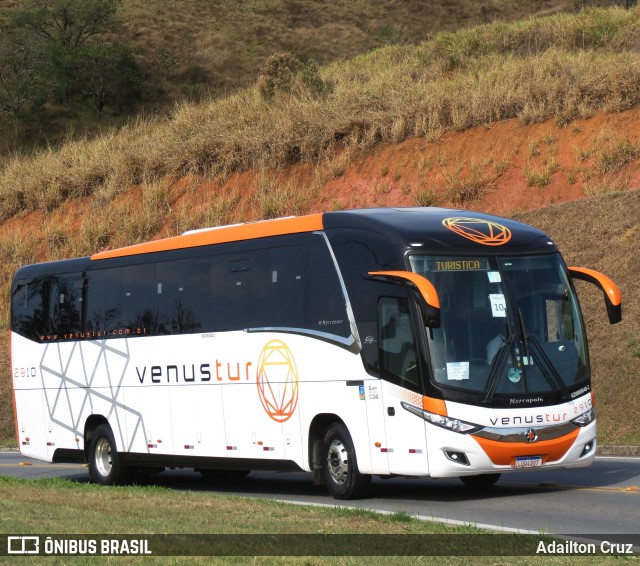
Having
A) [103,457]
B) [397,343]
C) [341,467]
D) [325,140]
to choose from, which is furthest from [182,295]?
[325,140]

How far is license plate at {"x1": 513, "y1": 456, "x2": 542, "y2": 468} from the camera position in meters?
13.4

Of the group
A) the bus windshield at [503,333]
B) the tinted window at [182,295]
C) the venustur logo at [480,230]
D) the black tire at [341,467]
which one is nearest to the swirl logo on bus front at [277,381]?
the black tire at [341,467]

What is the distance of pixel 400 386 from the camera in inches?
542

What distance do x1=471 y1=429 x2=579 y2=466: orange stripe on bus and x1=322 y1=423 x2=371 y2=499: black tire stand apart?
179 centimetres

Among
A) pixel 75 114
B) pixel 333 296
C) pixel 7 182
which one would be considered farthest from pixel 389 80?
pixel 333 296

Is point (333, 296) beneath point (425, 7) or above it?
beneath

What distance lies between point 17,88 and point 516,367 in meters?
50.9

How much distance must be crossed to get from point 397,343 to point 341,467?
1.90 meters

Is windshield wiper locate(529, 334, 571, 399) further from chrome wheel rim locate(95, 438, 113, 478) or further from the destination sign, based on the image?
chrome wheel rim locate(95, 438, 113, 478)

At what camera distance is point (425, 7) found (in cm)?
8525

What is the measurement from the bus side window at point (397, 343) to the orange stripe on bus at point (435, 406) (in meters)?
0.22

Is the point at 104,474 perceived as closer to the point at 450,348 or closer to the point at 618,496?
the point at 450,348

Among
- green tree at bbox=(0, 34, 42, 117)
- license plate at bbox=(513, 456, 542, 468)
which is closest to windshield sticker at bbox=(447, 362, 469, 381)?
license plate at bbox=(513, 456, 542, 468)

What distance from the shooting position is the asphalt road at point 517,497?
38.1 ft
